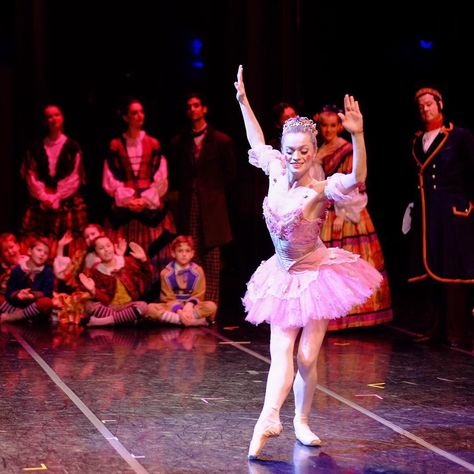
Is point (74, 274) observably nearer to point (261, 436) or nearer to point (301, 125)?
point (301, 125)

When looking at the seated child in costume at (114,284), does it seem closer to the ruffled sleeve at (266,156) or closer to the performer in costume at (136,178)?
the performer in costume at (136,178)

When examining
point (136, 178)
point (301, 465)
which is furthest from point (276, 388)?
A: point (136, 178)

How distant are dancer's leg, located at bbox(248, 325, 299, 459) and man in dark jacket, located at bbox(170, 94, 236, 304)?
3.79 m

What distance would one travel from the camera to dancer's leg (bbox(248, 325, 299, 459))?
424 cm

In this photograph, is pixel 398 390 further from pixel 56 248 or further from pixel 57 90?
pixel 57 90

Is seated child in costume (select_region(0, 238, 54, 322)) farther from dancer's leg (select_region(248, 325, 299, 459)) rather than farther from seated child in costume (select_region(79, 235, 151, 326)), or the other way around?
dancer's leg (select_region(248, 325, 299, 459))

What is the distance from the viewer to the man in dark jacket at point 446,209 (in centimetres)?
675

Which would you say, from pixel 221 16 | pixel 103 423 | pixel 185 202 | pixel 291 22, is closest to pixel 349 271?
pixel 103 423

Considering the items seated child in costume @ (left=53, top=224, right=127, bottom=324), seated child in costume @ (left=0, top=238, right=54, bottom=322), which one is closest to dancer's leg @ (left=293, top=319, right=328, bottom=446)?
seated child in costume @ (left=53, top=224, right=127, bottom=324)

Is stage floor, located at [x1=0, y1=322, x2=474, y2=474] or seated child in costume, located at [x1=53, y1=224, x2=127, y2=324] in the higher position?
seated child in costume, located at [x1=53, y1=224, x2=127, y2=324]

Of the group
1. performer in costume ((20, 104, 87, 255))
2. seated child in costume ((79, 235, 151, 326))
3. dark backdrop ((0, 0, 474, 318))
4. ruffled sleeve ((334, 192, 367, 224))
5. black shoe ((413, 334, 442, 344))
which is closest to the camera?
black shoe ((413, 334, 442, 344))

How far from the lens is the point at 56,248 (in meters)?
8.38

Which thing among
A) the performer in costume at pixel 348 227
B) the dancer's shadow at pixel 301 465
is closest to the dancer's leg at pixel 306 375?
the dancer's shadow at pixel 301 465

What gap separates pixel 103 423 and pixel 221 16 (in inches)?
226
